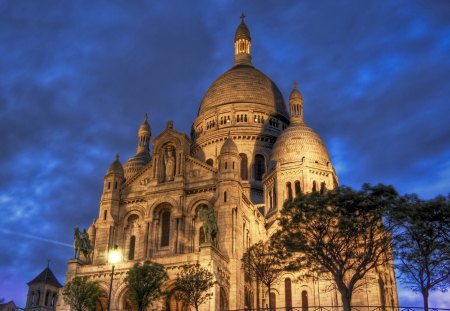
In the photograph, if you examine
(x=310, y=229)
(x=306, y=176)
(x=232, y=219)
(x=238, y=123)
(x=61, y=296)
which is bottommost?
(x=61, y=296)

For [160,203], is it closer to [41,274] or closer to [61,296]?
Result: [61,296]

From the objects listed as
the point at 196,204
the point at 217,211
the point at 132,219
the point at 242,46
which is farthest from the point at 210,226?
the point at 242,46

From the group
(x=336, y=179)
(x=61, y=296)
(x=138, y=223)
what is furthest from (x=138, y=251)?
(x=336, y=179)

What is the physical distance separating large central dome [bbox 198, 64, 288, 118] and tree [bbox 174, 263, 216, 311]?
1715 inches

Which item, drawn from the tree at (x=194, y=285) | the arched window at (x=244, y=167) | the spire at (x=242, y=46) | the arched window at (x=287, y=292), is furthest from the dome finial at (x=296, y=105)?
the tree at (x=194, y=285)

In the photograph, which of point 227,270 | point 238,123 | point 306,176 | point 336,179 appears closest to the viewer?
point 227,270

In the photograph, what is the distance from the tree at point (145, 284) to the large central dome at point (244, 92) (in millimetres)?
44497

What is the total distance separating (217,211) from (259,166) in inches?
1037

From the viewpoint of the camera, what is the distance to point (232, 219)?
54.0 meters

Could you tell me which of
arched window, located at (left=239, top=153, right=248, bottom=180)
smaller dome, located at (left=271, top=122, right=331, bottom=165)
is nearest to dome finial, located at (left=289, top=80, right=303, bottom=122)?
smaller dome, located at (left=271, top=122, right=331, bottom=165)

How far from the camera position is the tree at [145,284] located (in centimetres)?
4462

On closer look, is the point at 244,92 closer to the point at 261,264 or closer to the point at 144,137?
the point at 144,137

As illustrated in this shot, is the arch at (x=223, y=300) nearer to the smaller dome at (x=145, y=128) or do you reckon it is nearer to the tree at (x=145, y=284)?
the tree at (x=145, y=284)

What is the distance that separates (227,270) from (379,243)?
17.2 m
